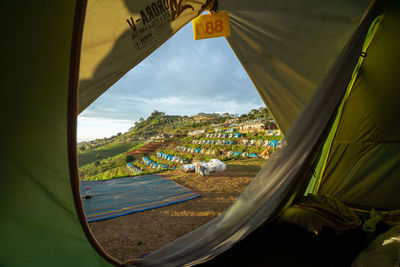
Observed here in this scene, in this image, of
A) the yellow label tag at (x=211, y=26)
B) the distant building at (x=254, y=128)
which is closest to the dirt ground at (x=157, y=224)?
the yellow label tag at (x=211, y=26)

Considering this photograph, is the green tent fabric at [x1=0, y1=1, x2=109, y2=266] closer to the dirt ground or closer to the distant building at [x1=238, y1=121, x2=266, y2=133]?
the dirt ground

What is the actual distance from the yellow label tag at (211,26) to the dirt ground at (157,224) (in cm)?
230

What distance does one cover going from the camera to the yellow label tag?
1.79 metres

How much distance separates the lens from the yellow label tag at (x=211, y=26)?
1786 millimetres

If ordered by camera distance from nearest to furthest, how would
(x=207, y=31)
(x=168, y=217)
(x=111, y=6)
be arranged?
(x=111, y=6) < (x=207, y=31) < (x=168, y=217)

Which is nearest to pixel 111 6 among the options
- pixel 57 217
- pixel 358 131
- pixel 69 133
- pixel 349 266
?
pixel 69 133

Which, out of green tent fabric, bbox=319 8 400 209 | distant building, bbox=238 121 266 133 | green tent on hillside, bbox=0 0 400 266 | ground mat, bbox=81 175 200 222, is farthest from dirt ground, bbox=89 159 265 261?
distant building, bbox=238 121 266 133

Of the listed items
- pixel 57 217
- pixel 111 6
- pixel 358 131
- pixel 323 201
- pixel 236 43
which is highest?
pixel 236 43

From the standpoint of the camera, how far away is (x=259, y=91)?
209cm

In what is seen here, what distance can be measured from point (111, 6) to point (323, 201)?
2.41 metres

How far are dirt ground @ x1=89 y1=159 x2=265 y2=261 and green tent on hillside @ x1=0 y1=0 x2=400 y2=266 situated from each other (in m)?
0.66

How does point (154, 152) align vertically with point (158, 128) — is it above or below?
below

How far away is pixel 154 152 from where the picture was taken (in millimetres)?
16203

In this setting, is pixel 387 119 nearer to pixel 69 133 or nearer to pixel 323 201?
pixel 323 201
